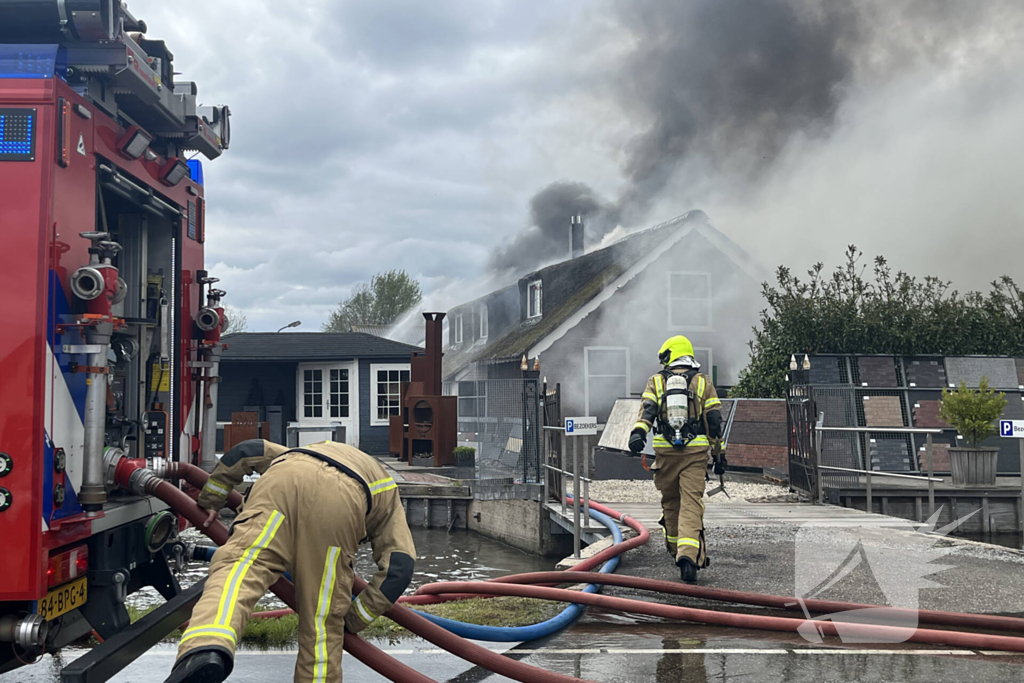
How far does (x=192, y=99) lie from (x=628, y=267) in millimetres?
17583

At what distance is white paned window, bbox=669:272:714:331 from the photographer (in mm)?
21797

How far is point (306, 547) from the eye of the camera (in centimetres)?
348

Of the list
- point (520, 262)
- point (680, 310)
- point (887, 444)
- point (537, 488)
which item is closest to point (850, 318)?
point (887, 444)

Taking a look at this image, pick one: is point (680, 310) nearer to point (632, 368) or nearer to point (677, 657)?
point (632, 368)

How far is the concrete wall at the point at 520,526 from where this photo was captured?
11.9m

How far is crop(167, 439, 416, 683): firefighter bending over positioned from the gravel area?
780 centimetres

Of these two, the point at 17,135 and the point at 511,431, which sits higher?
the point at 17,135

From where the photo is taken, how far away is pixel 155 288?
5.16 meters

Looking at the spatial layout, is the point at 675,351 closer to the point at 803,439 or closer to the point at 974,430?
the point at 803,439

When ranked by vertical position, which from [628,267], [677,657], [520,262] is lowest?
[677,657]

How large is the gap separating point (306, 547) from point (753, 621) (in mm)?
3089

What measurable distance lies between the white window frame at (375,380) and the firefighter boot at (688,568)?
17.6m

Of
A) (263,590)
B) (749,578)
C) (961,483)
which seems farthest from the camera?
(961,483)

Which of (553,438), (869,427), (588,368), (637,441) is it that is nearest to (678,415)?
(637,441)
